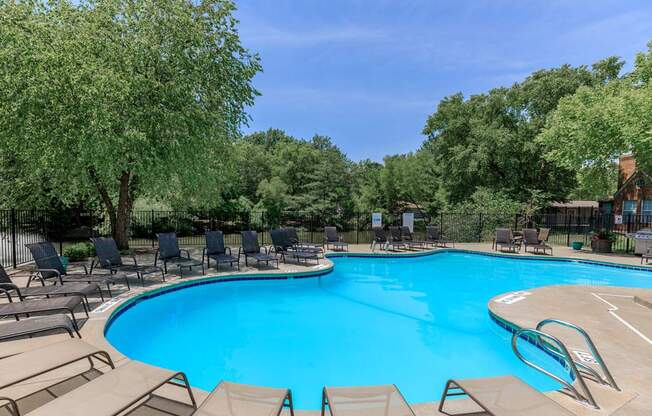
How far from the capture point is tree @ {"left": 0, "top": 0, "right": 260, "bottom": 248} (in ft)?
29.7

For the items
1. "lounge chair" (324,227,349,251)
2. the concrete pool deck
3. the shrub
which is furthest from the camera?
"lounge chair" (324,227,349,251)

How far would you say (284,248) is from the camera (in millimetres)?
11406

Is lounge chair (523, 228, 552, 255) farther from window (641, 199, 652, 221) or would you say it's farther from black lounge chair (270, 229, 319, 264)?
window (641, 199, 652, 221)

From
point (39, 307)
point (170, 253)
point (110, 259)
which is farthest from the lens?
point (170, 253)

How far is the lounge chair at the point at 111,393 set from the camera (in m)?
2.20

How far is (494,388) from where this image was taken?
2707 mm

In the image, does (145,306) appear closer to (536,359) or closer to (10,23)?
(536,359)

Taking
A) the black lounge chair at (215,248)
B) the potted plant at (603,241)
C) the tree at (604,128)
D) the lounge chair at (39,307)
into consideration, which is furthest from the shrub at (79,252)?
the potted plant at (603,241)

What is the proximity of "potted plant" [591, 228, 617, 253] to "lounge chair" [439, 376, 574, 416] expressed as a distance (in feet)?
52.8

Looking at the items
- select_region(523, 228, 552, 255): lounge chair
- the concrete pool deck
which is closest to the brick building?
select_region(523, 228, 552, 255): lounge chair

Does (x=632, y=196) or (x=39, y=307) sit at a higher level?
(x=632, y=196)

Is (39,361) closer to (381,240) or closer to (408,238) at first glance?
(381,240)

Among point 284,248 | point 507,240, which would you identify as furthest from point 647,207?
point 284,248

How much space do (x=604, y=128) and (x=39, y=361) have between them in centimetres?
1830
